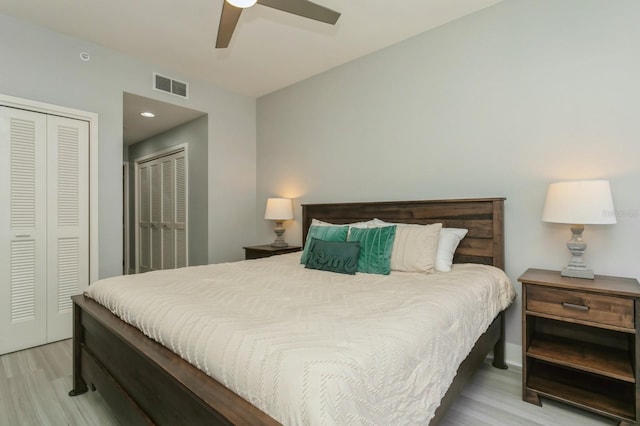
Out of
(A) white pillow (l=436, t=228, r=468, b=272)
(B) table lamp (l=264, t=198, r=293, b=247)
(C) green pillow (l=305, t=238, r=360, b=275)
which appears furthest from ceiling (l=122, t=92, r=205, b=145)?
(A) white pillow (l=436, t=228, r=468, b=272)

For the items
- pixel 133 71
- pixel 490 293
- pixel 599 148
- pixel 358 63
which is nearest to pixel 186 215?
pixel 133 71

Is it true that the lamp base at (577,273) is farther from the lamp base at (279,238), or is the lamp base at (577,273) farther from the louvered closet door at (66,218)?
the louvered closet door at (66,218)

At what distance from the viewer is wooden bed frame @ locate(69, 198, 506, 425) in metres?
0.99

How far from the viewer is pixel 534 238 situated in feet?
7.51

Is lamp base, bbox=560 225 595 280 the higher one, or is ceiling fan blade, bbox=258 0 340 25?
ceiling fan blade, bbox=258 0 340 25

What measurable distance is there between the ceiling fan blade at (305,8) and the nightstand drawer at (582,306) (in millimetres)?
2052

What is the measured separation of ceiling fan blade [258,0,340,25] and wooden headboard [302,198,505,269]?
1559 millimetres

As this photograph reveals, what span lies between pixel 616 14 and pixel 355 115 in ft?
6.57

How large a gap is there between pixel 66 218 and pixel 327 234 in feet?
7.82

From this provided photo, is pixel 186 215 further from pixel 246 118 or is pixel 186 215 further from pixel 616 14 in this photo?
pixel 616 14

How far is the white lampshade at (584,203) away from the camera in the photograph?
1.77 meters

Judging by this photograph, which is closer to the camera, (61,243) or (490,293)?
(490,293)

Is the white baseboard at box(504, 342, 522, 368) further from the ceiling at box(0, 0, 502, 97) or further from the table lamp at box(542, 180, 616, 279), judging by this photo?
the ceiling at box(0, 0, 502, 97)

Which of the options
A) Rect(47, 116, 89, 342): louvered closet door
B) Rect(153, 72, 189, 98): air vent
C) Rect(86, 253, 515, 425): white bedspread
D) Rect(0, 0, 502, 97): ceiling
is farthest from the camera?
Rect(153, 72, 189, 98): air vent
